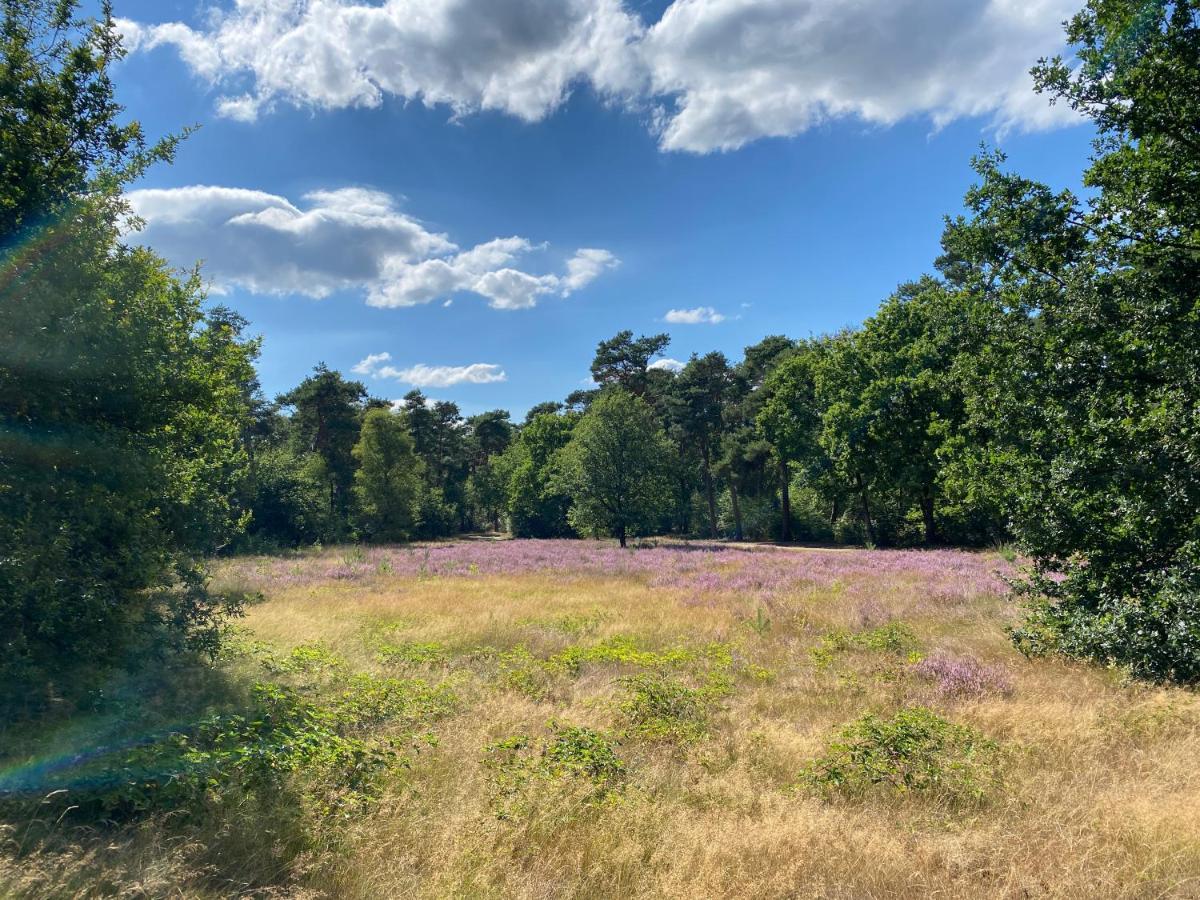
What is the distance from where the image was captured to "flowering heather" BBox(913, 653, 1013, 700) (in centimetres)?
859

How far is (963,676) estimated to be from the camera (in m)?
9.12

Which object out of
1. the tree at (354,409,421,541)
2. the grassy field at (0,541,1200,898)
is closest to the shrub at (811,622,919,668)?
the grassy field at (0,541,1200,898)

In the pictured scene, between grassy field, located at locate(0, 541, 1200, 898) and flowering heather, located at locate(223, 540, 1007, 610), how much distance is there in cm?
495

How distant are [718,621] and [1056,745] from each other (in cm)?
785

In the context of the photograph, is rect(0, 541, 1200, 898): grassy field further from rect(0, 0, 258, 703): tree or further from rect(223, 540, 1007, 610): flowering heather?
rect(223, 540, 1007, 610): flowering heather

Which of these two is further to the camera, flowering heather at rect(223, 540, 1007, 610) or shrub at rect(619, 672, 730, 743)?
flowering heather at rect(223, 540, 1007, 610)

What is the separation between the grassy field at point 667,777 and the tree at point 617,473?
2645 cm

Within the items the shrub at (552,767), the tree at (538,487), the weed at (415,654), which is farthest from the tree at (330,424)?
the shrub at (552,767)

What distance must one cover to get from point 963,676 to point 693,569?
15.3 meters

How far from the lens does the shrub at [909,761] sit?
588 centimetres

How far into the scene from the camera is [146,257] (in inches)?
368

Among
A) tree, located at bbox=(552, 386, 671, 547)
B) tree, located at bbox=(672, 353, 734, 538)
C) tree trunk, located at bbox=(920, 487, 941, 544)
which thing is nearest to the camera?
tree trunk, located at bbox=(920, 487, 941, 544)

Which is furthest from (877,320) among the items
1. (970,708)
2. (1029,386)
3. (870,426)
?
(970,708)

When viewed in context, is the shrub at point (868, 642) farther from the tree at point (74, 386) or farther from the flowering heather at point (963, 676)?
the tree at point (74, 386)
